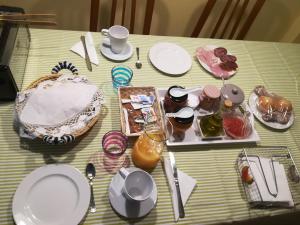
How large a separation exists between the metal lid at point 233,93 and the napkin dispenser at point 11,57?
0.72 meters

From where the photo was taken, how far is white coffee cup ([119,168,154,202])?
814 millimetres

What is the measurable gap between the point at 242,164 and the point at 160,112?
1.05ft

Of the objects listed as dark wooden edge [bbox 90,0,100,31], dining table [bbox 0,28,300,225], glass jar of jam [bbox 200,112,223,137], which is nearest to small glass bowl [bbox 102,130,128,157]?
dining table [bbox 0,28,300,225]

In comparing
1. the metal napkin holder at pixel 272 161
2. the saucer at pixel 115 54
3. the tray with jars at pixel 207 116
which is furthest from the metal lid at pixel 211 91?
the saucer at pixel 115 54

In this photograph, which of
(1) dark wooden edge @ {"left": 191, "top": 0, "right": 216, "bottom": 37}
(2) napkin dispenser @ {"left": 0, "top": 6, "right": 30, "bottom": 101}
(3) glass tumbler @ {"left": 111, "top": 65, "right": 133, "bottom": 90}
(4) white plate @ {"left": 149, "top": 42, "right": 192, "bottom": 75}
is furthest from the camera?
(1) dark wooden edge @ {"left": 191, "top": 0, "right": 216, "bottom": 37}

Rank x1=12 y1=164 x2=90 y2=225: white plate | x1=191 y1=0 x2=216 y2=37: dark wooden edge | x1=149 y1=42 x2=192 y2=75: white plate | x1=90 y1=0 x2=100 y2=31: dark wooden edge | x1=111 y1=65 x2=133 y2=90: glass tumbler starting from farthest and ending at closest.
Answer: x1=191 y1=0 x2=216 y2=37: dark wooden edge < x1=90 y1=0 x2=100 y2=31: dark wooden edge < x1=149 y1=42 x2=192 y2=75: white plate < x1=111 y1=65 x2=133 y2=90: glass tumbler < x1=12 y1=164 x2=90 y2=225: white plate

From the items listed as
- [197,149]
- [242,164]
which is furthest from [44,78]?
[242,164]

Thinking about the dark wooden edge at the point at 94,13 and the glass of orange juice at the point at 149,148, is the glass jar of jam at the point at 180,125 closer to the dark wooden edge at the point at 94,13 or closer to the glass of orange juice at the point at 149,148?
the glass of orange juice at the point at 149,148

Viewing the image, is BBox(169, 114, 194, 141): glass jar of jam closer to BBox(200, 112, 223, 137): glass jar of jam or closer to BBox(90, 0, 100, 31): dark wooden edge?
BBox(200, 112, 223, 137): glass jar of jam

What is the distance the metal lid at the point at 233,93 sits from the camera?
1.10 metres

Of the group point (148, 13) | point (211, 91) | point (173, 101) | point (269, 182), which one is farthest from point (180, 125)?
point (148, 13)

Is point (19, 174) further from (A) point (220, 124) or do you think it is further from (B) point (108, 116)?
(A) point (220, 124)

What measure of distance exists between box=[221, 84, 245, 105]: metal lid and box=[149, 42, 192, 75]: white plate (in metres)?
0.18

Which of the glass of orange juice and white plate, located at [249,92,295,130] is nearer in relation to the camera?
the glass of orange juice
